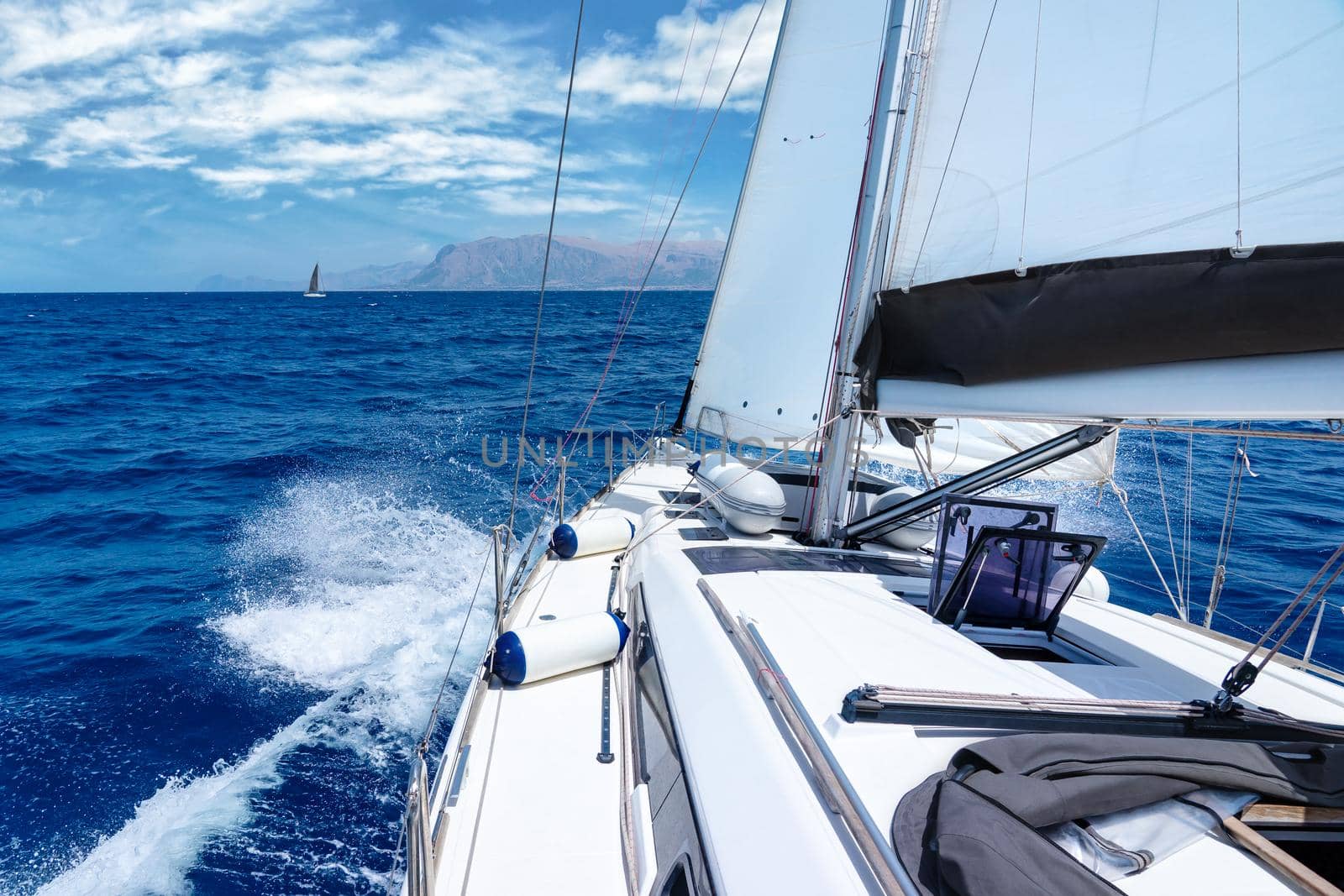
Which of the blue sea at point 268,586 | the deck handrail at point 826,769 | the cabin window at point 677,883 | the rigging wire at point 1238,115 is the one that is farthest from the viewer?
the blue sea at point 268,586

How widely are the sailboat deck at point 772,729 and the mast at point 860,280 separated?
86 cm

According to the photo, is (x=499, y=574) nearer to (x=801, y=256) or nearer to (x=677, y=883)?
(x=677, y=883)

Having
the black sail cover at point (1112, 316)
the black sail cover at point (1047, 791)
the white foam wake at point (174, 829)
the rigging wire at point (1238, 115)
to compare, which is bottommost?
the white foam wake at point (174, 829)

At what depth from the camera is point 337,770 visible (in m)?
4.31

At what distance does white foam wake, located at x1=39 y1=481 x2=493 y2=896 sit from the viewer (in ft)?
12.4

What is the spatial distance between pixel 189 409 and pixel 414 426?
19.6 feet

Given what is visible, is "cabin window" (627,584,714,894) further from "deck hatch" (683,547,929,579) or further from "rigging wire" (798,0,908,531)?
"rigging wire" (798,0,908,531)

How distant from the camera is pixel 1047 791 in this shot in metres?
1.74

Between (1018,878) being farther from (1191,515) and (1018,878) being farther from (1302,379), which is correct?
(1191,515)

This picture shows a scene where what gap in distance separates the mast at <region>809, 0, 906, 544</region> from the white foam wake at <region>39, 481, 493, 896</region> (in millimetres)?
3301

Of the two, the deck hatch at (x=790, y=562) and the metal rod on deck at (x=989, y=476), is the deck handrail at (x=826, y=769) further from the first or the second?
Answer: the metal rod on deck at (x=989, y=476)

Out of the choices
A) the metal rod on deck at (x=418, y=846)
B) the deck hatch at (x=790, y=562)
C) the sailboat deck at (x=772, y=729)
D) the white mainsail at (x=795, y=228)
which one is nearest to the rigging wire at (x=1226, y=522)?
the sailboat deck at (x=772, y=729)

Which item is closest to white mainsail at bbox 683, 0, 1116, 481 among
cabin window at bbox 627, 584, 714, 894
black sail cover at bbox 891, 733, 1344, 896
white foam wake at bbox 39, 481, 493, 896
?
cabin window at bbox 627, 584, 714, 894

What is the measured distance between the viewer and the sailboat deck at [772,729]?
1840mm
